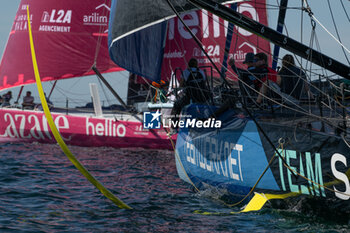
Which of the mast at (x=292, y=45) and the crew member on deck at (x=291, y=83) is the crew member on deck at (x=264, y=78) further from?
the mast at (x=292, y=45)

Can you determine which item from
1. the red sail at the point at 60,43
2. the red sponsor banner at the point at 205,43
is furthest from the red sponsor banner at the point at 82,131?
the red sponsor banner at the point at 205,43

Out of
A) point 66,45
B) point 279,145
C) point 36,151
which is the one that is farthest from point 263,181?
point 66,45

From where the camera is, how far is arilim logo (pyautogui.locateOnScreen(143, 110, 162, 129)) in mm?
12391

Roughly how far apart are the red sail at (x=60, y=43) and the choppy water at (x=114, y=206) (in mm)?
7561

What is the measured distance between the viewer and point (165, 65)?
17.7 m

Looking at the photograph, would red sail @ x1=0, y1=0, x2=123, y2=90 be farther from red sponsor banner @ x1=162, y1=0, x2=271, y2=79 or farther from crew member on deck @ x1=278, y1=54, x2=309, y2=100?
crew member on deck @ x1=278, y1=54, x2=309, y2=100

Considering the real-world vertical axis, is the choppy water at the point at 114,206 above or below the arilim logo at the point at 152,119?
below

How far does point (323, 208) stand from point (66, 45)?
1422 cm

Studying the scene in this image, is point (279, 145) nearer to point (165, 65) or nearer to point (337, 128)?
point (337, 128)

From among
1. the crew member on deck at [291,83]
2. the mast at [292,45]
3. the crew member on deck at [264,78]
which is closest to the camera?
the mast at [292,45]

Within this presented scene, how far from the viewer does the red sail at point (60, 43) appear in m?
17.9

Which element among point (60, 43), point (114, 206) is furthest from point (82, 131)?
point (114, 206)

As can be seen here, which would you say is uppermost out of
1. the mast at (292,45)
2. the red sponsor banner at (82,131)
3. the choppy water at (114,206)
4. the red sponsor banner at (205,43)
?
the red sponsor banner at (205,43)

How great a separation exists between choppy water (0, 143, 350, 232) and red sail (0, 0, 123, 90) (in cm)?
756
